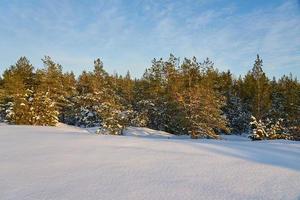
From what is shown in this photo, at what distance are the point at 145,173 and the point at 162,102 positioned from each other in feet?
83.7

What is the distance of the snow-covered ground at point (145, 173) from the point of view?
3.65 metres

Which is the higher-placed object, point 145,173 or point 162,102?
point 162,102

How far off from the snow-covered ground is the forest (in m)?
A: 13.1

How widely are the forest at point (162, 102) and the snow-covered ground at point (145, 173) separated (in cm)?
1315

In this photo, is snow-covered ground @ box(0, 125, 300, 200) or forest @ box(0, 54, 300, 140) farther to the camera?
forest @ box(0, 54, 300, 140)

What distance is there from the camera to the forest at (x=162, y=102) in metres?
22.1

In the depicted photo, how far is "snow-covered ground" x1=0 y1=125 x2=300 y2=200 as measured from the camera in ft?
12.0

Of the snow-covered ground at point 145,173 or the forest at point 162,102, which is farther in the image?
the forest at point 162,102

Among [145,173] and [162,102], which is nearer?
[145,173]

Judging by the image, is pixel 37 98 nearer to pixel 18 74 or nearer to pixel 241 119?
pixel 18 74

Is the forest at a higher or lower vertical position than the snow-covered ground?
higher

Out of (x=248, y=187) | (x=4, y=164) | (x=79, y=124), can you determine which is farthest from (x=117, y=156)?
(x=79, y=124)

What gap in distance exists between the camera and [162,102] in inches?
1178

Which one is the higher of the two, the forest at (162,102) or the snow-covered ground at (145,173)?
the forest at (162,102)
